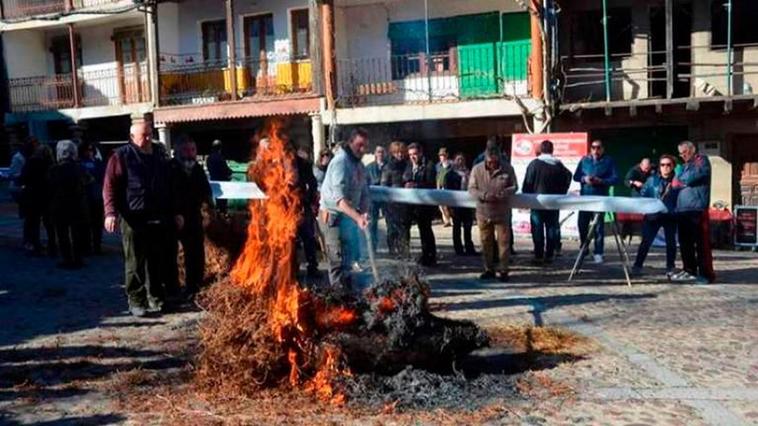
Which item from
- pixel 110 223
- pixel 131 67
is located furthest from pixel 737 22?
pixel 131 67

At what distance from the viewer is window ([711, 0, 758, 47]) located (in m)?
19.2

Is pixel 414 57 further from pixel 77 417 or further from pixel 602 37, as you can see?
pixel 77 417

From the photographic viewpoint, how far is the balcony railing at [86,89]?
26250 mm

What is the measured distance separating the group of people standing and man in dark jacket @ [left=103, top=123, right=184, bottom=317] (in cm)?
332

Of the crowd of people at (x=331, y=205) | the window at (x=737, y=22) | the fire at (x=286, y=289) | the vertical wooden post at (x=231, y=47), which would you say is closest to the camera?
the fire at (x=286, y=289)

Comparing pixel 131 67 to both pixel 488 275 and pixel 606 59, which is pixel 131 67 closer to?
pixel 606 59

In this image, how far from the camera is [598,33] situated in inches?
803

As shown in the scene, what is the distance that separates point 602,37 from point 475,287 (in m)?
13.3

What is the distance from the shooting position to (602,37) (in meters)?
20.3

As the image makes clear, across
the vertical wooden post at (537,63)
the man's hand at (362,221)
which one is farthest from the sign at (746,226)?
the man's hand at (362,221)

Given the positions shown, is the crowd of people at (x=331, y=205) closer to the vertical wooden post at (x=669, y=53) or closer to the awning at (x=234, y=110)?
the vertical wooden post at (x=669, y=53)

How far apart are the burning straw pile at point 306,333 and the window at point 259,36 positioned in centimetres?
1908

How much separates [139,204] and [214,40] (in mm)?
18594

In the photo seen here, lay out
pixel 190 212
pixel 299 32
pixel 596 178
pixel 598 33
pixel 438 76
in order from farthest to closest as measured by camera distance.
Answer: pixel 299 32, pixel 438 76, pixel 598 33, pixel 596 178, pixel 190 212
